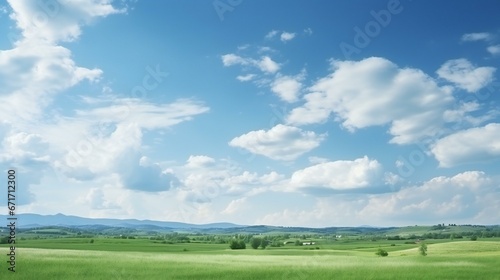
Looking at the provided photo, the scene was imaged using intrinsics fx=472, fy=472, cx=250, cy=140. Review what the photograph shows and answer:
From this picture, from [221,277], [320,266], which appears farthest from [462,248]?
[221,277]

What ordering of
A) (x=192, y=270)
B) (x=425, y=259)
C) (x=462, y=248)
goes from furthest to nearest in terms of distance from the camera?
(x=462, y=248) < (x=425, y=259) < (x=192, y=270)

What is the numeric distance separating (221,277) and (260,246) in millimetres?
72795

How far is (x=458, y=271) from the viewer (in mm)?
35156

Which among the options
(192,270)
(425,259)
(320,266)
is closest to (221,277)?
(192,270)

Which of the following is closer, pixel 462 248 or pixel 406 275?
pixel 406 275

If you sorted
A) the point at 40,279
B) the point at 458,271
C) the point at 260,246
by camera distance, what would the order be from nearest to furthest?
1. the point at 40,279
2. the point at 458,271
3. the point at 260,246

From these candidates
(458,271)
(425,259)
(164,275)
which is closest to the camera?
(164,275)

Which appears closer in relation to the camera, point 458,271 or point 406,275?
point 406,275

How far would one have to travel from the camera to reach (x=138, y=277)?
3016 centimetres

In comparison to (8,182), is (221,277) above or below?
below

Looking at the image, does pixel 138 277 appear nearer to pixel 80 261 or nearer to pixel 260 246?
pixel 80 261

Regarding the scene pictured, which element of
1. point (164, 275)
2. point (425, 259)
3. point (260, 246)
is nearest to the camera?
point (164, 275)

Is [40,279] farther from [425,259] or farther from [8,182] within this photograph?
[425,259]

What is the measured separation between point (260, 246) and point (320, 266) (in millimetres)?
68817
